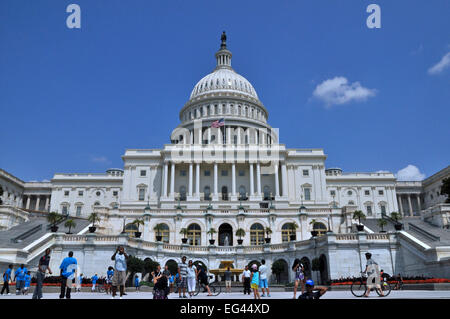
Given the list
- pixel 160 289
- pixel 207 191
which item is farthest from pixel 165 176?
pixel 160 289

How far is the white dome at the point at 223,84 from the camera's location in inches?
4732

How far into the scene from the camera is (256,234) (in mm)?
55156

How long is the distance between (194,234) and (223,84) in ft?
248

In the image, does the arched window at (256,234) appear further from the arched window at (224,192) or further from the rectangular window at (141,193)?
the rectangular window at (141,193)

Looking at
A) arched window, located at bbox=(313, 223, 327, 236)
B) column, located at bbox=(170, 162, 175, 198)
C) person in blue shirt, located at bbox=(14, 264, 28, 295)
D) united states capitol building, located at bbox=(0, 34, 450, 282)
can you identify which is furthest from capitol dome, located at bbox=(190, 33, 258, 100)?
person in blue shirt, located at bbox=(14, 264, 28, 295)

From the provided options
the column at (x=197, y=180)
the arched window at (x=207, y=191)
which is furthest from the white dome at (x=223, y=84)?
the arched window at (x=207, y=191)

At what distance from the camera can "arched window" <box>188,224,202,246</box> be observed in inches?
2156

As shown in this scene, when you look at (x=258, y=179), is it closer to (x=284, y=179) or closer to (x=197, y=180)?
(x=284, y=179)

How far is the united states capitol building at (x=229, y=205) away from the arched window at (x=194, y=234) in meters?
0.15

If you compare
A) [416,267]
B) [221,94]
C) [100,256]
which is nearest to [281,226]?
[416,267]

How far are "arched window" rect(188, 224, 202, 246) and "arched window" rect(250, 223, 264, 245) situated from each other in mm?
7751

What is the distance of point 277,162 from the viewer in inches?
3423
